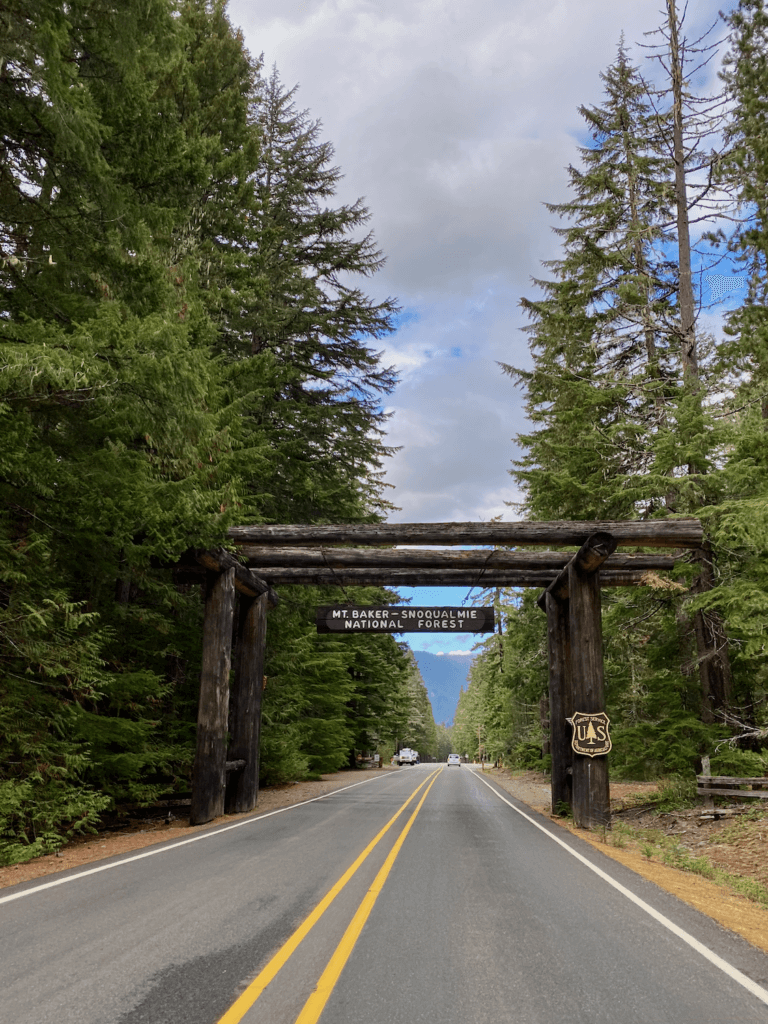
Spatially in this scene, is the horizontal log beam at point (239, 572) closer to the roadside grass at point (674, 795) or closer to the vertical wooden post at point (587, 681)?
the vertical wooden post at point (587, 681)

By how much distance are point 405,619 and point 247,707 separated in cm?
439

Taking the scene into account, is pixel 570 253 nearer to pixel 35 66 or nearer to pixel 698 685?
pixel 698 685

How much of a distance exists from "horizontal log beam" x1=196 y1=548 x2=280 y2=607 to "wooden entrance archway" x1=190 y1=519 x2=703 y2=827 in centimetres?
3

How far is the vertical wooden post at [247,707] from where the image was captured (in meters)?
14.4

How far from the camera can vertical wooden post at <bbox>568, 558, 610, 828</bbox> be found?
40.7 ft

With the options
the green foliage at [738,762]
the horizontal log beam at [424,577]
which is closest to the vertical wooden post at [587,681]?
the horizontal log beam at [424,577]

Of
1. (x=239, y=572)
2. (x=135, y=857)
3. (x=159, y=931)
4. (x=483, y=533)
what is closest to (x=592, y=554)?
(x=483, y=533)

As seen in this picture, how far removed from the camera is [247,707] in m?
15.4

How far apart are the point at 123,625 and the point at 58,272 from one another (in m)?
6.37

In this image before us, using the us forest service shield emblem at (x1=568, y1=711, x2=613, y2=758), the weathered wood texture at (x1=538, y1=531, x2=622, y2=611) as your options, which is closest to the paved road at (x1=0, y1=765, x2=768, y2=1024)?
the us forest service shield emblem at (x1=568, y1=711, x2=613, y2=758)

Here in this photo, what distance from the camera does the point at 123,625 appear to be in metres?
12.1

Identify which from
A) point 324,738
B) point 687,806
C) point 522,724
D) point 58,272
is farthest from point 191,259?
point 522,724

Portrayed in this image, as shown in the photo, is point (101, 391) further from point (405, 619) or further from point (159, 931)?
point (405, 619)

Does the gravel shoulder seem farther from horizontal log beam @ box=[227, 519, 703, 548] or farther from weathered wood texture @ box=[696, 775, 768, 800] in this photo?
horizontal log beam @ box=[227, 519, 703, 548]
